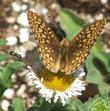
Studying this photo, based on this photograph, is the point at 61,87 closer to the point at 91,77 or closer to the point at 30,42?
the point at 91,77

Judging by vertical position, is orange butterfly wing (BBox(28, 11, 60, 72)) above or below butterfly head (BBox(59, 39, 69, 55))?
above

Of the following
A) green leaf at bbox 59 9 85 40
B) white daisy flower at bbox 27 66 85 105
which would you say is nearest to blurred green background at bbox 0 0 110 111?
green leaf at bbox 59 9 85 40

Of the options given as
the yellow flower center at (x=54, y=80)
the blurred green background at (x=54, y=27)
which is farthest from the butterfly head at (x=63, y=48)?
the blurred green background at (x=54, y=27)

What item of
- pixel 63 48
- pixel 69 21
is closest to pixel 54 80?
pixel 63 48

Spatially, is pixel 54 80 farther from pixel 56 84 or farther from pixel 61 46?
pixel 61 46

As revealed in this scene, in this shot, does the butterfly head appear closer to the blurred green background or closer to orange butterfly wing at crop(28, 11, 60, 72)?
orange butterfly wing at crop(28, 11, 60, 72)

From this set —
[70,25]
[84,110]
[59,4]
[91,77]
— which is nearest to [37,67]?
[84,110]

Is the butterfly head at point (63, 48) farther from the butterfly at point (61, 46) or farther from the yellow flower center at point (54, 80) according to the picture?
the yellow flower center at point (54, 80)
